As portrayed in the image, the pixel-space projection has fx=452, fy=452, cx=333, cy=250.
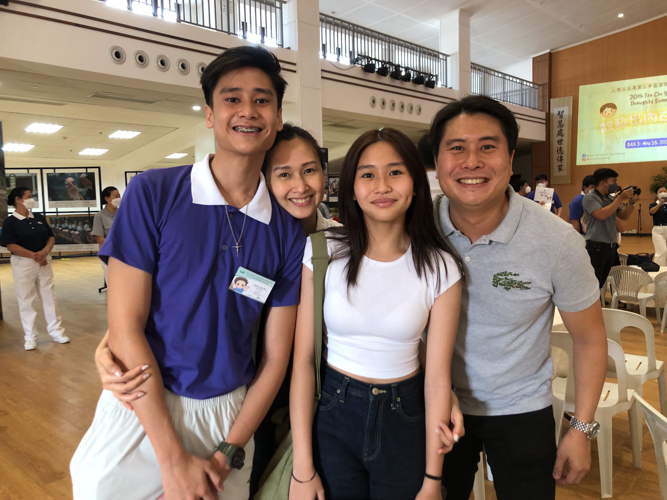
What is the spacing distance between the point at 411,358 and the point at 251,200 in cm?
65

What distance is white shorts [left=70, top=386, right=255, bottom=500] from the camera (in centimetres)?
113

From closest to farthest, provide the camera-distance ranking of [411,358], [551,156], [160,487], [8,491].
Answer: [160,487] → [411,358] → [8,491] → [551,156]

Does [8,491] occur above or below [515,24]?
below

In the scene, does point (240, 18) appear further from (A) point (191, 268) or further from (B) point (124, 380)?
(B) point (124, 380)

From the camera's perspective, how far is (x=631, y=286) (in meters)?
5.29

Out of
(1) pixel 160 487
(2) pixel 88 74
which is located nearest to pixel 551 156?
(2) pixel 88 74

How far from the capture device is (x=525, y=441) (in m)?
1.33

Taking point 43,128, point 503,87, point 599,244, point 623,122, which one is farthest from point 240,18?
point 623,122

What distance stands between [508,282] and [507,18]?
13.3 metres

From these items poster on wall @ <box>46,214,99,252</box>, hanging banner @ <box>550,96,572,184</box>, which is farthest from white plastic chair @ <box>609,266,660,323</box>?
poster on wall @ <box>46,214,99,252</box>

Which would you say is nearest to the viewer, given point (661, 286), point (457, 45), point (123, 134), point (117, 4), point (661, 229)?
point (661, 286)

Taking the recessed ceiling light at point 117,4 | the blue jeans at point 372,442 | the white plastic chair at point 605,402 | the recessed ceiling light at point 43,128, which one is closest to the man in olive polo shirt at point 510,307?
the blue jeans at point 372,442

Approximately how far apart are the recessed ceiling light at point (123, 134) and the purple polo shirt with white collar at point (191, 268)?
475 inches

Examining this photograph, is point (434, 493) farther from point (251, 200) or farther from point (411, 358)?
point (251, 200)
